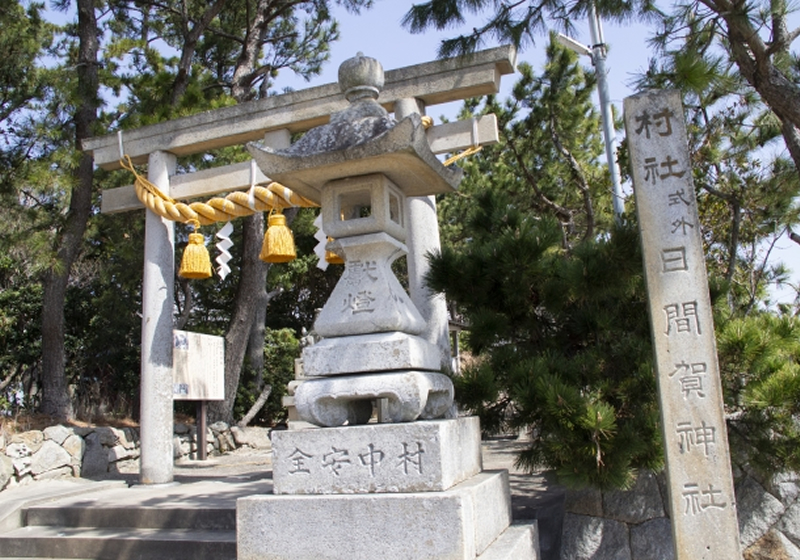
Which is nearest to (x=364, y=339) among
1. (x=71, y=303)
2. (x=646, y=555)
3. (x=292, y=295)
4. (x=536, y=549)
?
(x=536, y=549)

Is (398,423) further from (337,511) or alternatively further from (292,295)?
(292,295)

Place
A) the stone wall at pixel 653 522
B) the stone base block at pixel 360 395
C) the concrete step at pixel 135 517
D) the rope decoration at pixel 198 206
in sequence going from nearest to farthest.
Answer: the stone base block at pixel 360 395 → the stone wall at pixel 653 522 → the concrete step at pixel 135 517 → the rope decoration at pixel 198 206

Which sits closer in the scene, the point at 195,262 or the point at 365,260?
the point at 365,260

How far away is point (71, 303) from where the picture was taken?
1254 cm

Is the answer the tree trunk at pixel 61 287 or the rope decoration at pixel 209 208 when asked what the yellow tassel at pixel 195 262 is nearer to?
the rope decoration at pixel 209 208

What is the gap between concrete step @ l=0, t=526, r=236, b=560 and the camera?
453cm

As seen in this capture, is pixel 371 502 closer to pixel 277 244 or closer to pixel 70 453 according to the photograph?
pixel 277 244

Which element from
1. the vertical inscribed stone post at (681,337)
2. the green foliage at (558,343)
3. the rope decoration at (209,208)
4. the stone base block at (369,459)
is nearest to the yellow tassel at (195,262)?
the rope decoration at (209,208)

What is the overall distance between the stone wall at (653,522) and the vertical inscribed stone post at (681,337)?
2.73 ft

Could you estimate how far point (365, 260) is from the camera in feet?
12.3

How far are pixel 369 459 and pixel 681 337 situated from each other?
174 cm

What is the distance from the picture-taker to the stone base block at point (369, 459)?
3.16 meters

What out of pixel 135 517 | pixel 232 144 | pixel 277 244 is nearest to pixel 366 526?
pixel 135 517

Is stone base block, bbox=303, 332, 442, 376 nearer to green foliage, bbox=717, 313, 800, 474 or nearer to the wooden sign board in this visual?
green foliage, bbox=717, 313, 800, 474
